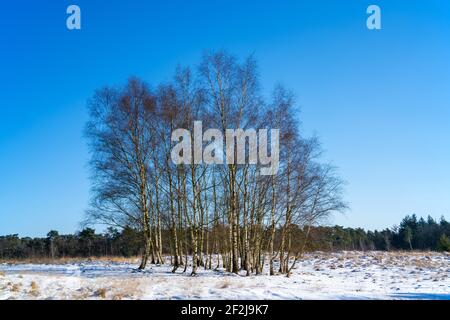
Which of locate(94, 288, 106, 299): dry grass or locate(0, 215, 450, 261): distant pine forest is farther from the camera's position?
locate(0, 215, 450, 261): distant pine forest

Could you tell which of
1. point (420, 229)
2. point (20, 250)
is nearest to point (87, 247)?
point (20, 250)

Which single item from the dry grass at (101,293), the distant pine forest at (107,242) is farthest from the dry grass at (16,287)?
the distant pine forest at (107,242)

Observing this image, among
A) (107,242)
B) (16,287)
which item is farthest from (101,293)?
(107,242)

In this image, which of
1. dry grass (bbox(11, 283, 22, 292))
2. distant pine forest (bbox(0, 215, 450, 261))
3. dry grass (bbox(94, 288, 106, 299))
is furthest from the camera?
distant pine forest (bbox(0, 215, 450, 261))

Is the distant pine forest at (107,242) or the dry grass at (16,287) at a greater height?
the dry grass at (16,287)

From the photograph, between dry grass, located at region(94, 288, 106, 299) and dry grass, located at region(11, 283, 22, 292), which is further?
dry grass, located at region(11, 283, 22, 292)

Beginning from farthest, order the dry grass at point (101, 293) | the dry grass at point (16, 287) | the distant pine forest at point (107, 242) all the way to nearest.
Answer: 1. the distant pine forest at point (107, 242)
2. the dry grass at point (16, 287)
3. the dry grass at point (101, 293)

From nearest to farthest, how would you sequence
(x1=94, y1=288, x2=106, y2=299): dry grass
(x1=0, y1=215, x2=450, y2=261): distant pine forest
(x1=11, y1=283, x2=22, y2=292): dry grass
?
(x1=94, y1=288, x2=106, y2=299): dry grass → (x1=11, y1=283, x2=22, y2=292): dry grass → (x1=0, y1=215, x2=450, y2=261): distant pine forest

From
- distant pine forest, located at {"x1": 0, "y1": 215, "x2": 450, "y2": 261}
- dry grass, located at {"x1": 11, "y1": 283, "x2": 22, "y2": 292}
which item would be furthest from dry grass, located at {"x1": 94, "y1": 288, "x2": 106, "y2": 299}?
distant pine forest, located at {"x1": 0, "y1": 215, "x2": 450, "y2": 261}

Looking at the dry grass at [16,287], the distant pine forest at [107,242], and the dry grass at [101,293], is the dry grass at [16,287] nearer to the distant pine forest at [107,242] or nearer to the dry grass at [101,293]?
the dry grass at [101,293]

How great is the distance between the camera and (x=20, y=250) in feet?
186

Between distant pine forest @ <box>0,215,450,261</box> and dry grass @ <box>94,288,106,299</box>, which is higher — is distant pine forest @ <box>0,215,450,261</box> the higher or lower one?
the lower one

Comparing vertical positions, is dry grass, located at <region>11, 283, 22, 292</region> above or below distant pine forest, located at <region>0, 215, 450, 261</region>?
above

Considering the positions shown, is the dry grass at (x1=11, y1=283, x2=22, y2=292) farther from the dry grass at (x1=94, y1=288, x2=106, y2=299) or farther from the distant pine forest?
the distant pine forest
